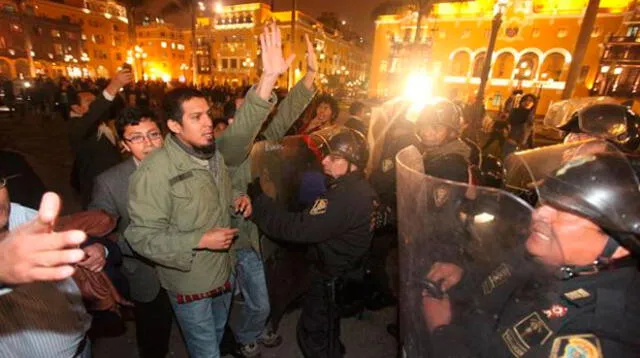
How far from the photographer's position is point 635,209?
1.04 meters

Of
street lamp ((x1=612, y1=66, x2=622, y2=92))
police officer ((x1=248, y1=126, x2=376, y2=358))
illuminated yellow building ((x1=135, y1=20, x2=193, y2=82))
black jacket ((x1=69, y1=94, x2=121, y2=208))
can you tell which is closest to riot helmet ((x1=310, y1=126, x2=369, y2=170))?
police officer ((x1=248, y1=126, x2=376, y2=358))

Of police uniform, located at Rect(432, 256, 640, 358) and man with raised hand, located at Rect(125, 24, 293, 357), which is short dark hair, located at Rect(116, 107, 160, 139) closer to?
man with raised hand, located at Rect(125, 24, 293, 357)

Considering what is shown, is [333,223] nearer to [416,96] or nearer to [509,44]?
[416,96]

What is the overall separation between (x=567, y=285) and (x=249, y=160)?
2561mm

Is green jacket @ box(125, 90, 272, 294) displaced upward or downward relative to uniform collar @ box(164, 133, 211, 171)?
downward

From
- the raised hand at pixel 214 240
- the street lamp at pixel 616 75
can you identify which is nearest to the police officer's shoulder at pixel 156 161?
the raised hand at pixel 214 240

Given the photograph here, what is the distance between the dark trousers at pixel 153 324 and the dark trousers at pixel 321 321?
1.25m

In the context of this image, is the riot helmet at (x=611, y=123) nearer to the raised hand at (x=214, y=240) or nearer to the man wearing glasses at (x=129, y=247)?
the raised hand at (x=214, y=240)

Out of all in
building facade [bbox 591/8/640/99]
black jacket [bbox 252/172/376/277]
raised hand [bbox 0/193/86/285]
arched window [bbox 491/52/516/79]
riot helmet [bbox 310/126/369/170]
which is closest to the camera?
raised hand [bbox 0/193/86/285]

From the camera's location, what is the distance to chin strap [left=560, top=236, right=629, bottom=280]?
46.9 inches

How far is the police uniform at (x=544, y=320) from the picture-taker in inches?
39.8

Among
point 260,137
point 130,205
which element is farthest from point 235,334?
point 260,137

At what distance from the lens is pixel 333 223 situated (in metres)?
2.46

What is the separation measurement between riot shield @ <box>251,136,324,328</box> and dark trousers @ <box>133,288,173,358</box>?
3.08 feet
